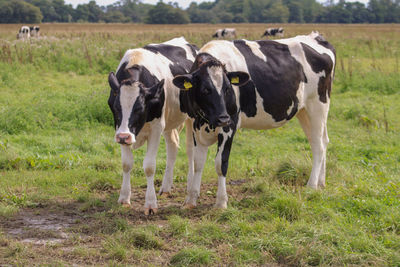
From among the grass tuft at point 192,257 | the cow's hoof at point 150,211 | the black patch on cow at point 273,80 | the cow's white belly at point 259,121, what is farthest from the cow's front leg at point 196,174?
the grass tuft at point 192,257

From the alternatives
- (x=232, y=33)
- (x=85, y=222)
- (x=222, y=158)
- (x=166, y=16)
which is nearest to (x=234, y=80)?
(x=222, y=158)

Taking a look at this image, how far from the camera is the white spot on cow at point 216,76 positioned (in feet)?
19.0

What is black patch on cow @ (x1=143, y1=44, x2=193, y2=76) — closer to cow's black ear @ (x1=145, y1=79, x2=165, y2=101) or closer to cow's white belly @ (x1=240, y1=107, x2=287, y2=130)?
cow's black ear @ (x1=145, y1=79, x2=165, y2=101)

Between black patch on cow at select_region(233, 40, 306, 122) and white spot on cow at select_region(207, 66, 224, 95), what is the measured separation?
2.22 ft

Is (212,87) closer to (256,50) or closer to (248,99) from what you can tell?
(248,99)

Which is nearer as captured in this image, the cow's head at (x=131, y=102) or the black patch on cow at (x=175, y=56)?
the cow's head at (x=131, y=102)

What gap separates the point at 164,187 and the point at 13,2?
58690 mm

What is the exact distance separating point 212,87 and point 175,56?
156cm

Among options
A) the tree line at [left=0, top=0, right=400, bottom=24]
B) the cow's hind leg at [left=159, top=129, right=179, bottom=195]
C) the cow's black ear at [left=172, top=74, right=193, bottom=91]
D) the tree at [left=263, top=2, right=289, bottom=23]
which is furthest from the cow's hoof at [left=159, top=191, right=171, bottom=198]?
the tree at [left=263, top=2, right=289, bottom=23]

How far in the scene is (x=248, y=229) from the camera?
5.46 m

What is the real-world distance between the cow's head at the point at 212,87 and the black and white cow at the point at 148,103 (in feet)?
1.22

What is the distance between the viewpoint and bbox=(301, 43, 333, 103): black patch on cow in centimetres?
718

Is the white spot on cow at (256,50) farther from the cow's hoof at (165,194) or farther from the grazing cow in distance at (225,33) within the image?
the grazing cow in distance at (225,33)

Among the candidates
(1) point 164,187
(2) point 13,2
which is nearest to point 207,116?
(1) point 164,187
